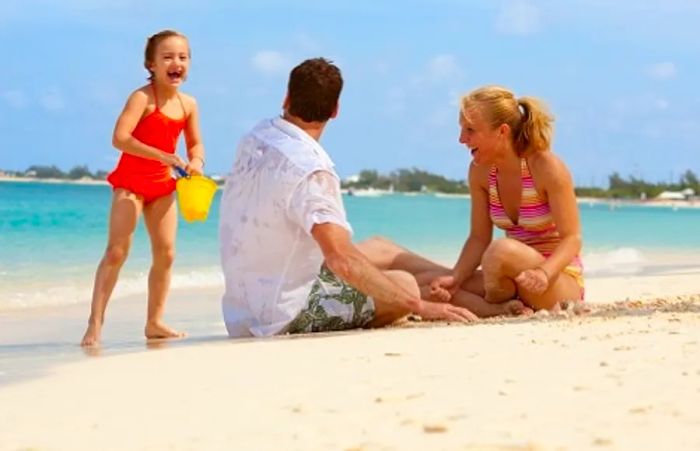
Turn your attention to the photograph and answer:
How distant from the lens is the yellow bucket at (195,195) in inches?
237

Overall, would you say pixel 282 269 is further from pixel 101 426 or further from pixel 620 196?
pixel 620 196

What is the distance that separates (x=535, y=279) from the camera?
18.3 feet

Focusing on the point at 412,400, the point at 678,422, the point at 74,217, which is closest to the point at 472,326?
the point at 412,400

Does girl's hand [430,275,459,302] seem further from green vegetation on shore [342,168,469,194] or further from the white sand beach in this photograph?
green vegetation on shore [342,168,469,194]

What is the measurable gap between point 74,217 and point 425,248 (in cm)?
1225

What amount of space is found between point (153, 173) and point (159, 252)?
47 centimetres

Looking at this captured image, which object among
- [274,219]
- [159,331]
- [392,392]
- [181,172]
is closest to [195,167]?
[181,172]

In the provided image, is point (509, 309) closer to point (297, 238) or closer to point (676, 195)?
point (297, 238)

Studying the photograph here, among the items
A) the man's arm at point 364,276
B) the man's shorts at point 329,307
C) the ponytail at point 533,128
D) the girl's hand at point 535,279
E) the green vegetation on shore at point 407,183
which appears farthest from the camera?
the green vegetation on shore at point 407,183

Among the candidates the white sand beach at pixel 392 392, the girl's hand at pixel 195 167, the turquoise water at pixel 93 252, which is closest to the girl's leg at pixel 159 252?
the girl's hand at pixel 195 167

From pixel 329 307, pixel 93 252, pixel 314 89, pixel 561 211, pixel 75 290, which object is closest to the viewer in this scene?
pixel 314 89

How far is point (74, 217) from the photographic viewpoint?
29828 millimetres

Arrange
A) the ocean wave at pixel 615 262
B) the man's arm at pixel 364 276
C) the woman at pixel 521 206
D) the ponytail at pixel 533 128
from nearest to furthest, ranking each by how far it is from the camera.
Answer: the man's arm at pixel 364 276
the woman at pixel 521 206
the ponytail at pixel 533 128
the ocean wave at pixel 615 262

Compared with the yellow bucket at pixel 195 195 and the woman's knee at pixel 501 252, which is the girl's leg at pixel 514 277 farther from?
the yellow bucket at pixel 195 195
